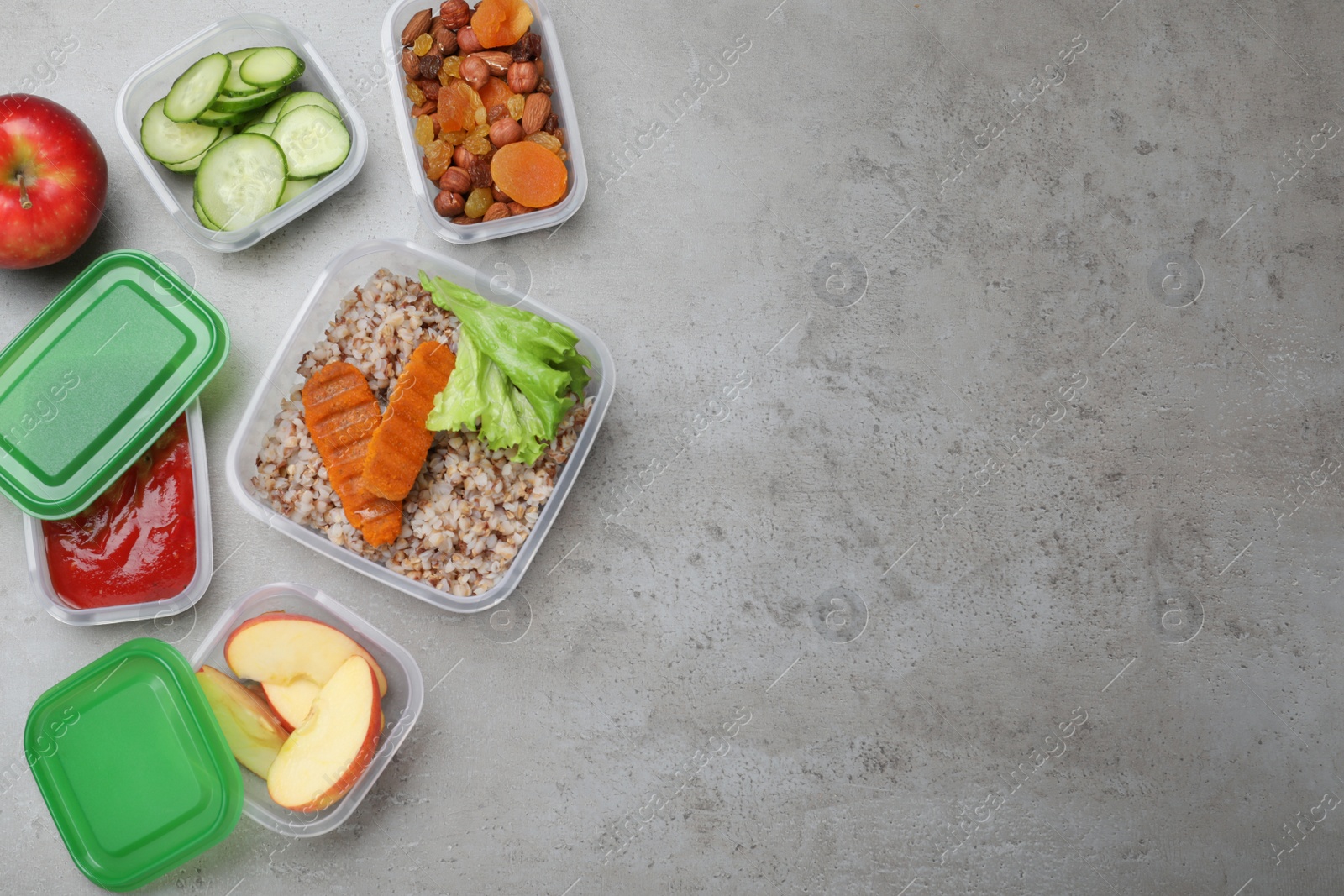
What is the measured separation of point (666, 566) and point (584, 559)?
183 mm

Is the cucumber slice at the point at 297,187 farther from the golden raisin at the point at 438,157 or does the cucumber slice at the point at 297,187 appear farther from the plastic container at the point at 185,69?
the golden raisin at the point at 438,157

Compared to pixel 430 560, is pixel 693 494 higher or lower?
lower

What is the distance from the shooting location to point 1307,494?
1931 mm

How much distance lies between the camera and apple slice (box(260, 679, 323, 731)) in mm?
1652

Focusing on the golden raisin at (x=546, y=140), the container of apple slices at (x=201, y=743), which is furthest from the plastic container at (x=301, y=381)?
the golden raisin at (x=546, y=140)

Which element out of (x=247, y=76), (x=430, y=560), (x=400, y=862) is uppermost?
(x=247, y=76)

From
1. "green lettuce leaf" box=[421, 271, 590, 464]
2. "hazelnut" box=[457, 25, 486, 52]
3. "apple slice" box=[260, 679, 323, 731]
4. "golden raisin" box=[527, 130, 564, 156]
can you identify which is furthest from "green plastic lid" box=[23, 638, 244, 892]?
"hazelnut" box=[457, 25, 486, 52]

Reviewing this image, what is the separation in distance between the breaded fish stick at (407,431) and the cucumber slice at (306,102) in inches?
23.0

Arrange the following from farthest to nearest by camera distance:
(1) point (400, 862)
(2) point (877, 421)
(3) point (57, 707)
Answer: (2) point (877, 421) → (1) point (400, 862) → (3) point (57, 707)

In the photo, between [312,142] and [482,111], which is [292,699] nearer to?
[312,142]

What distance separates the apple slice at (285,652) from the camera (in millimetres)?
1647

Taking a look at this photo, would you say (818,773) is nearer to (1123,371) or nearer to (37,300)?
(1123,371)

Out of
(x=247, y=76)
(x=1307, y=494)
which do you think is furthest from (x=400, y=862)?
(x=1307, y=494)

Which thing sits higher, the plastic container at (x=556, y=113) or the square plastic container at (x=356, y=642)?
the plastic container at (x=556, y=113)
